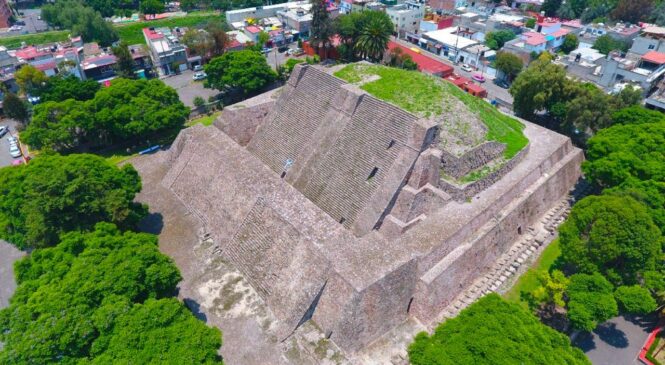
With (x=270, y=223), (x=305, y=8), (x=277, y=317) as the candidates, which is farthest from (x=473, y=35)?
(x=277, y=317)

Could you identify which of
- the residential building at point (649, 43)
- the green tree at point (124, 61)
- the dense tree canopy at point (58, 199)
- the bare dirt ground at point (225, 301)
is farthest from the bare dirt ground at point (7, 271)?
the residential building at point (649, 43)

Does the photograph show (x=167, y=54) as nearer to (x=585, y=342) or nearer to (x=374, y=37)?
(x=374, y=37)

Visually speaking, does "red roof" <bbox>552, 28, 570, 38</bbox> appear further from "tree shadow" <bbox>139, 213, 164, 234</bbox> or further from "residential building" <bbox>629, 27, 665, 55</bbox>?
"tree shadow" <bbox>139, 213, 164, 234</bbox>

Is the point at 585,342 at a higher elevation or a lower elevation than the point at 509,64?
lower

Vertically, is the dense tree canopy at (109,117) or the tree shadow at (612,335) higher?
the dense tree canopy at (109,117)

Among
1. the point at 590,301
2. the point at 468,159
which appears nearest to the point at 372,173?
the point at 468,159

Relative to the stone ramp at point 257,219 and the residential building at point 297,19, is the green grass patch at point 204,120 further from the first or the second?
the residential building at point 297,19
